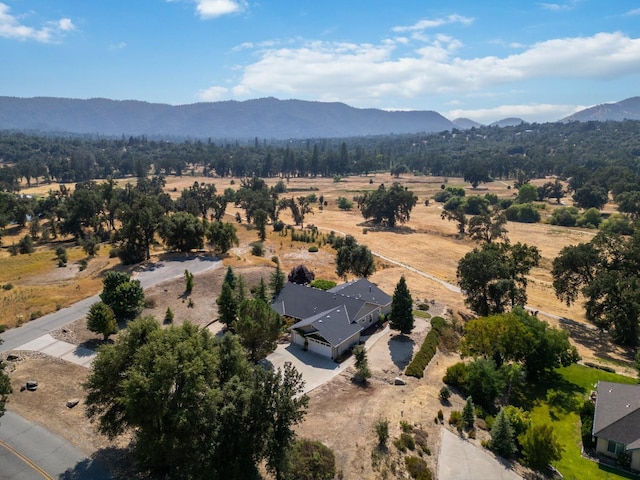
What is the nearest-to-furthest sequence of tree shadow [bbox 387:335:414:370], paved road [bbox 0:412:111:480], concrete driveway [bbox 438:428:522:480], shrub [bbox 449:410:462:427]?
1. paved road [bbox 0:412:111:480]
2. concrete driveway [bbox 438:428:522:480]
3. shrub [bbox 449:410:462:427]
4. tree shadow [bbox 387:335:414:370]

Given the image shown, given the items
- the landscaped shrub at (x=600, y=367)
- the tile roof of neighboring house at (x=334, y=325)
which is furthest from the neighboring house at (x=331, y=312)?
the landscaped shrub at (x=600, y=367)

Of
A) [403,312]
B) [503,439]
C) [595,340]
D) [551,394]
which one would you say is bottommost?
[595,340]

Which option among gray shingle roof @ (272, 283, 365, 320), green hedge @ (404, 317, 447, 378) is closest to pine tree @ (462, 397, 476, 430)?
green hedge @ (404, 317, 447, 378)

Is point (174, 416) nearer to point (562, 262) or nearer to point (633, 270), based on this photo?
point (562, 262)

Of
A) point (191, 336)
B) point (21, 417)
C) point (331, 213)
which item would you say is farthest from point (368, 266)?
point (331, 213)

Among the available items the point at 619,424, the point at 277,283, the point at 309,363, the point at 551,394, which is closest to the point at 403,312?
the point at 309,363

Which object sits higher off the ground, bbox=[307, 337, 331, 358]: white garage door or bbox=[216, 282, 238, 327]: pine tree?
bbox=[216, 282, 238, 327]: pine tree

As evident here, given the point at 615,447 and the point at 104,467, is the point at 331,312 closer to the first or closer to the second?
the point at 104,467

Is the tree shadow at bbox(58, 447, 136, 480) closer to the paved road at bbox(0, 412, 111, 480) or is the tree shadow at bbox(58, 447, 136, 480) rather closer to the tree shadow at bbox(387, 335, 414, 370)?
the paved road at bbox(0, 412, 111, 480)
